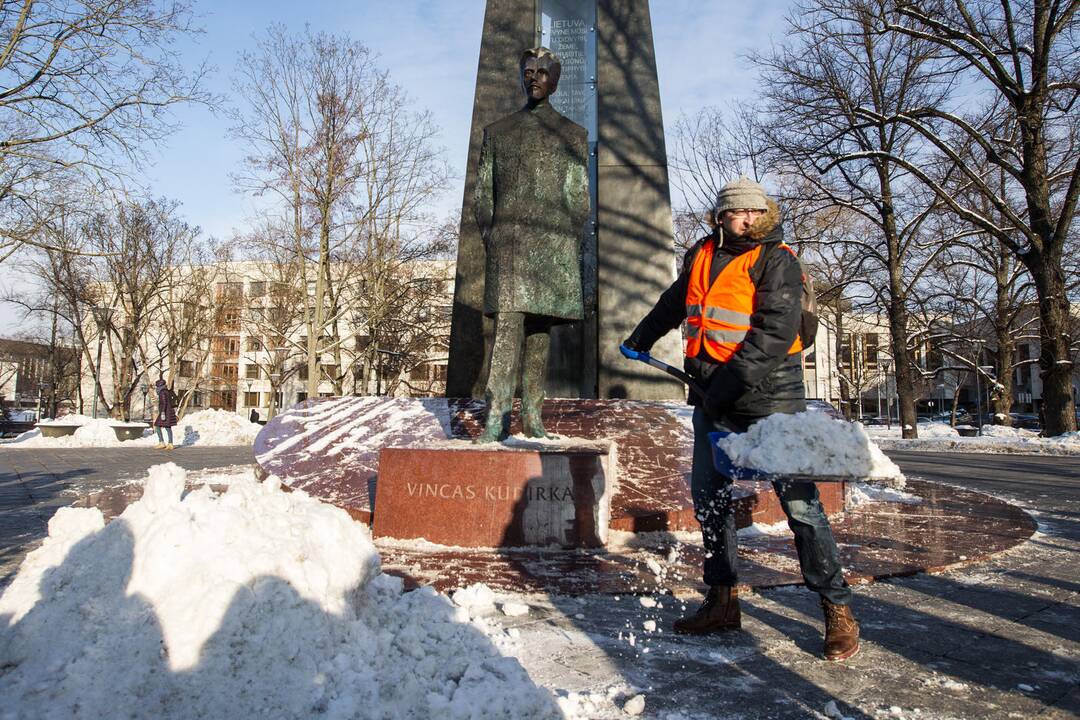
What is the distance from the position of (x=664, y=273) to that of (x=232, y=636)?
291 inches

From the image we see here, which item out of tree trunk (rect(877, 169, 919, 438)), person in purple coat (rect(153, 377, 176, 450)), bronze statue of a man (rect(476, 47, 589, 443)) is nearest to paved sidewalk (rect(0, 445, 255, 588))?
person in purple coat (rect(153, 377, 176, 450))

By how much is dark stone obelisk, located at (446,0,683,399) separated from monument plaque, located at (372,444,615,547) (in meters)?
4.21

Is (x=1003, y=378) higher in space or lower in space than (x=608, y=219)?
lower

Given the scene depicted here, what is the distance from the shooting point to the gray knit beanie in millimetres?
2702

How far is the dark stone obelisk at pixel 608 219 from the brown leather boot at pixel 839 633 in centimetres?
601

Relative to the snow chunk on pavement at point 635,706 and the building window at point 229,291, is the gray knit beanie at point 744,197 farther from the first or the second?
the building window at point 229,291

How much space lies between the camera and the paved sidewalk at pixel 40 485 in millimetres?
4489

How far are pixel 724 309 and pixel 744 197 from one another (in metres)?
0.45

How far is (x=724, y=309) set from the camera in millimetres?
2717

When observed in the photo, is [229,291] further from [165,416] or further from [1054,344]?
[1054,344]

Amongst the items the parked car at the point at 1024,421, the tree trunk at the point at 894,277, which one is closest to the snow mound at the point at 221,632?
the tree trunk at the point at 894,277

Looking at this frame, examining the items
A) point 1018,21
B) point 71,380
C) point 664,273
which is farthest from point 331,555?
point 71,380

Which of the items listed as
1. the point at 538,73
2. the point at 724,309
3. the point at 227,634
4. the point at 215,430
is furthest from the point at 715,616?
the point at 215,430

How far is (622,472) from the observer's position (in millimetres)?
5203
